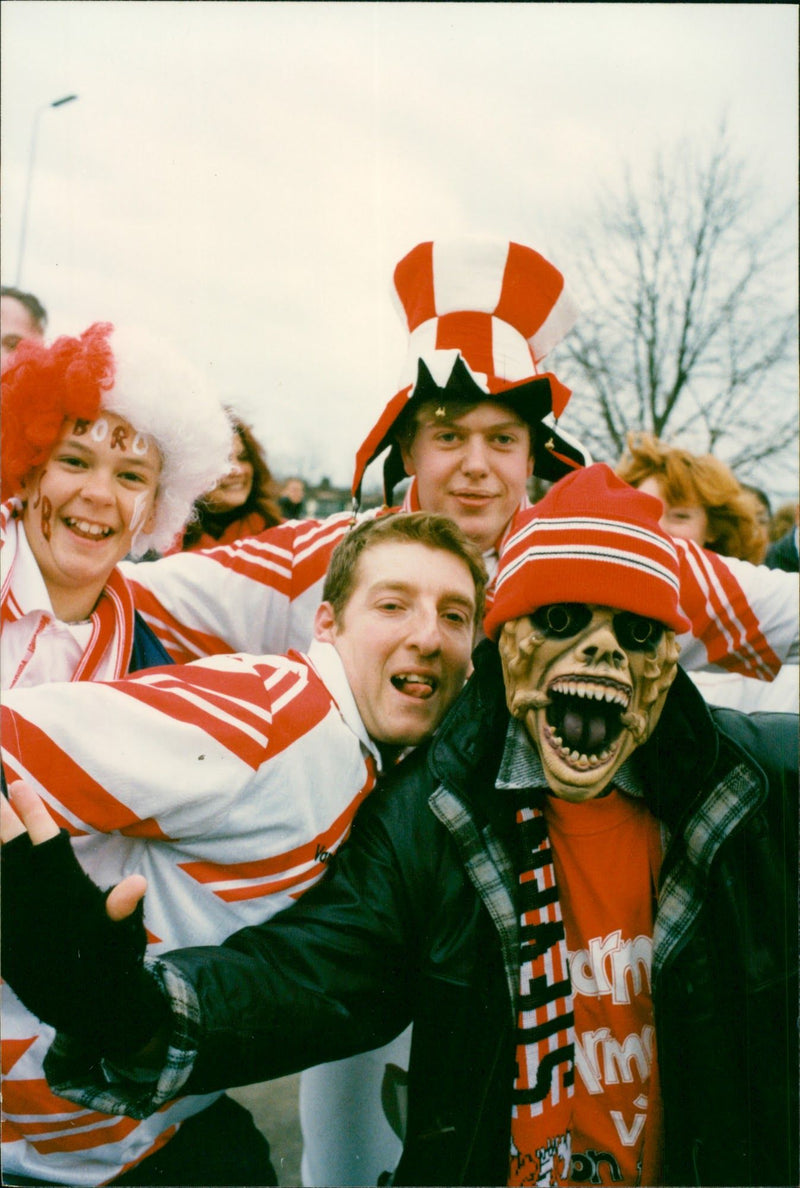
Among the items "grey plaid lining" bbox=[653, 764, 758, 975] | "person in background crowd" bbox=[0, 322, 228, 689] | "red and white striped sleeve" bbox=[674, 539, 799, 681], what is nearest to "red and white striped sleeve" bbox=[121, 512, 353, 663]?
"person in background crowd" bbox=[0, 322, 228, 689]

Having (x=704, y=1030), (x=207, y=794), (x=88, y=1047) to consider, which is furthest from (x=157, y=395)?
(x=704, y=1030)

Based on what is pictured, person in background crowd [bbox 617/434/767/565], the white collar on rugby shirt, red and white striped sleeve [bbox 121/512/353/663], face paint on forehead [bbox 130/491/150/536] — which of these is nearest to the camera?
the white collar on rugby shirt

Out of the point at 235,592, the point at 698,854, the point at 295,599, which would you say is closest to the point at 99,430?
the point at 235,592

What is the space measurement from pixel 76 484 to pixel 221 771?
809 mm

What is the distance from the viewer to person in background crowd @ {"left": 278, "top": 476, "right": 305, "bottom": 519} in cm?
390

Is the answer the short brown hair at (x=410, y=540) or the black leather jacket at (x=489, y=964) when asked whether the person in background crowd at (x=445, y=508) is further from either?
the black leather jacket at (x=489, y=964)

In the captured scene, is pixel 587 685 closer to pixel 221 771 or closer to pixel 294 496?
pixel 221 771

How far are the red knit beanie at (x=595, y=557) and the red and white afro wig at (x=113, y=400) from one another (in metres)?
0.93

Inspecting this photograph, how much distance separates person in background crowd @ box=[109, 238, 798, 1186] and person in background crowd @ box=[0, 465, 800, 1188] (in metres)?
0.66

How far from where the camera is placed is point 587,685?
1621mm

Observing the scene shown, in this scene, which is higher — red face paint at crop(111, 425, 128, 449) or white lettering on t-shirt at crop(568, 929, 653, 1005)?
red face paint at crop(111, 425, 128, 449)

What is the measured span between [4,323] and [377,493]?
113cm

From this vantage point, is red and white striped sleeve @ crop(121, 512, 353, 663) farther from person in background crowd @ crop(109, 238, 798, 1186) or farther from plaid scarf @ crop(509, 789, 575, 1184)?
plaid scarf @ crop(509, 789, 575, 1184)

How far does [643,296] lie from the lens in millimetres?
6992
